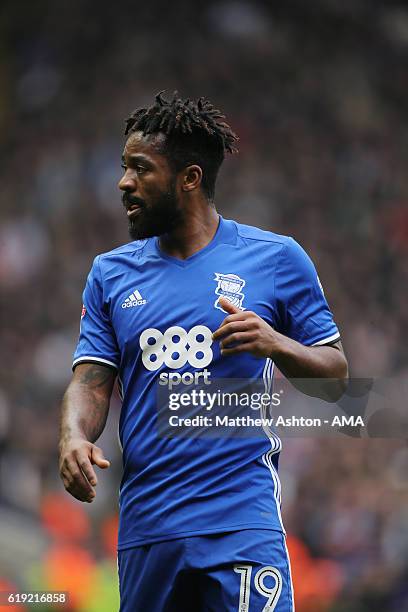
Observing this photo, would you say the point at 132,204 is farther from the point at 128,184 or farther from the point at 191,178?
the point at 191,178

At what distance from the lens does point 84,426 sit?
365 centimetres

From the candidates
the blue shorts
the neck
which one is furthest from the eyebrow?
the blue shorts

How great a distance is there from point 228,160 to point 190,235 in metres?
6.10

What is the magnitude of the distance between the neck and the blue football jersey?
0.09 feet

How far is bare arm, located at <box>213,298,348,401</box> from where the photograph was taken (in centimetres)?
340

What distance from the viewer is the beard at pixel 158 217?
3.83 metres

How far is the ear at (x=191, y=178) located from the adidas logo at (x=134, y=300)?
0.41 meters

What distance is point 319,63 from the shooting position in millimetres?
10234

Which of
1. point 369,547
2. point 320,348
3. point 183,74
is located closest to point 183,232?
point 320,348

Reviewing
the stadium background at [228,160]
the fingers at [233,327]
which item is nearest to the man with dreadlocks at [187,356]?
the fingers at [233,327]

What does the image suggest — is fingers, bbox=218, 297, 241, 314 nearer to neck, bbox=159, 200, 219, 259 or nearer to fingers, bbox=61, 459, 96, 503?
neck, bbox=159, 200, 219, 259

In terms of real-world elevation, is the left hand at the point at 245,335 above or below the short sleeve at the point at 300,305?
below

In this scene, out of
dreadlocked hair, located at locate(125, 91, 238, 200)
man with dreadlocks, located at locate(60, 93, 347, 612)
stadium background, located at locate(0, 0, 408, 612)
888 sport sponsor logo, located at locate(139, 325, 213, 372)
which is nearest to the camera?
man with dreadlocks, located at locate(60, 93, 347, 612)

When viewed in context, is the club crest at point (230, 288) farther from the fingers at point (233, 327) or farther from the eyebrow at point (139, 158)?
the eyebrow at point (139, 158)
